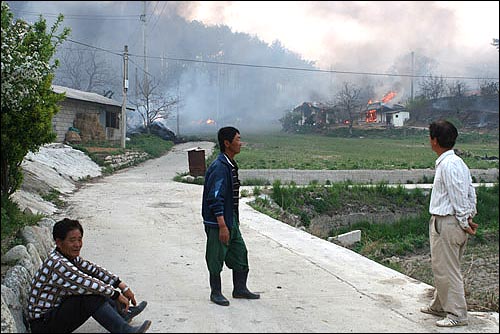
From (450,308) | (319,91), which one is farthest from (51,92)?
(319,91)

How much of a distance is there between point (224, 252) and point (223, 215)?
0.32m

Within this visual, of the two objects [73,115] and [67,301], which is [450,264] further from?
[73,115]

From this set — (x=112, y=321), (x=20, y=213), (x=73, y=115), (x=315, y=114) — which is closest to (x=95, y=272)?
(x=112, y=321)

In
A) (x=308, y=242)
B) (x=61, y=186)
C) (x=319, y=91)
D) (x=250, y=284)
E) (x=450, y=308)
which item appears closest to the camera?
(x=450, y=308)

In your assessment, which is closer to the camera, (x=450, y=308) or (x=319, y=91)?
(x=450, y=308)

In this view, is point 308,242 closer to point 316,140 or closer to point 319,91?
point 316,140

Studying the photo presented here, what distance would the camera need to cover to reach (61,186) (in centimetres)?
1334

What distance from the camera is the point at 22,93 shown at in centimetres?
537

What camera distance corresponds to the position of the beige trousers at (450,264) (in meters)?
4.43

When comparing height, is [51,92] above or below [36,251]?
above

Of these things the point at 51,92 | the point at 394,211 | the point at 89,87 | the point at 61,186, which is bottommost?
the point at 394,211

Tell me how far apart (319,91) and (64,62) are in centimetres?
2611

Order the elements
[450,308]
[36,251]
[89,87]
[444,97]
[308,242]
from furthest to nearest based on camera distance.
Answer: [89,87] < [444,97] < [308,242] < [36,251] < [450,308]

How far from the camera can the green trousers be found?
472 centimetres
